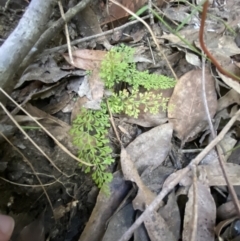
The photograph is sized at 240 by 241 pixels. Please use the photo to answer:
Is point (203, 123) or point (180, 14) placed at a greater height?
point (180, 14)

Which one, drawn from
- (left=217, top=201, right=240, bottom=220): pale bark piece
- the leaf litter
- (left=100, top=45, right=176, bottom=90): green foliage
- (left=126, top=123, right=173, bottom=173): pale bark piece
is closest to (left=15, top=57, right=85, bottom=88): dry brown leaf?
the leaf litter

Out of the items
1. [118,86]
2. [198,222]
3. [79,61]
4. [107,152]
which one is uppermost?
[79,61]

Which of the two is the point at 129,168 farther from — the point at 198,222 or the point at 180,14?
the point at 180,14

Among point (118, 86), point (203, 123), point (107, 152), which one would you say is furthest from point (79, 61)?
point (203, 123)

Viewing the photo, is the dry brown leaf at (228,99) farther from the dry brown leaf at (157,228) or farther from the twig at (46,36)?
the twig at (46,36)

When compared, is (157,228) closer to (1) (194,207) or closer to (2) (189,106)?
(1) (194,207)

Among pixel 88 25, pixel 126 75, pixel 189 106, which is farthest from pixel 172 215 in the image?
pixel 88 25

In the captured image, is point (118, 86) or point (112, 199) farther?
point (118, 86)
